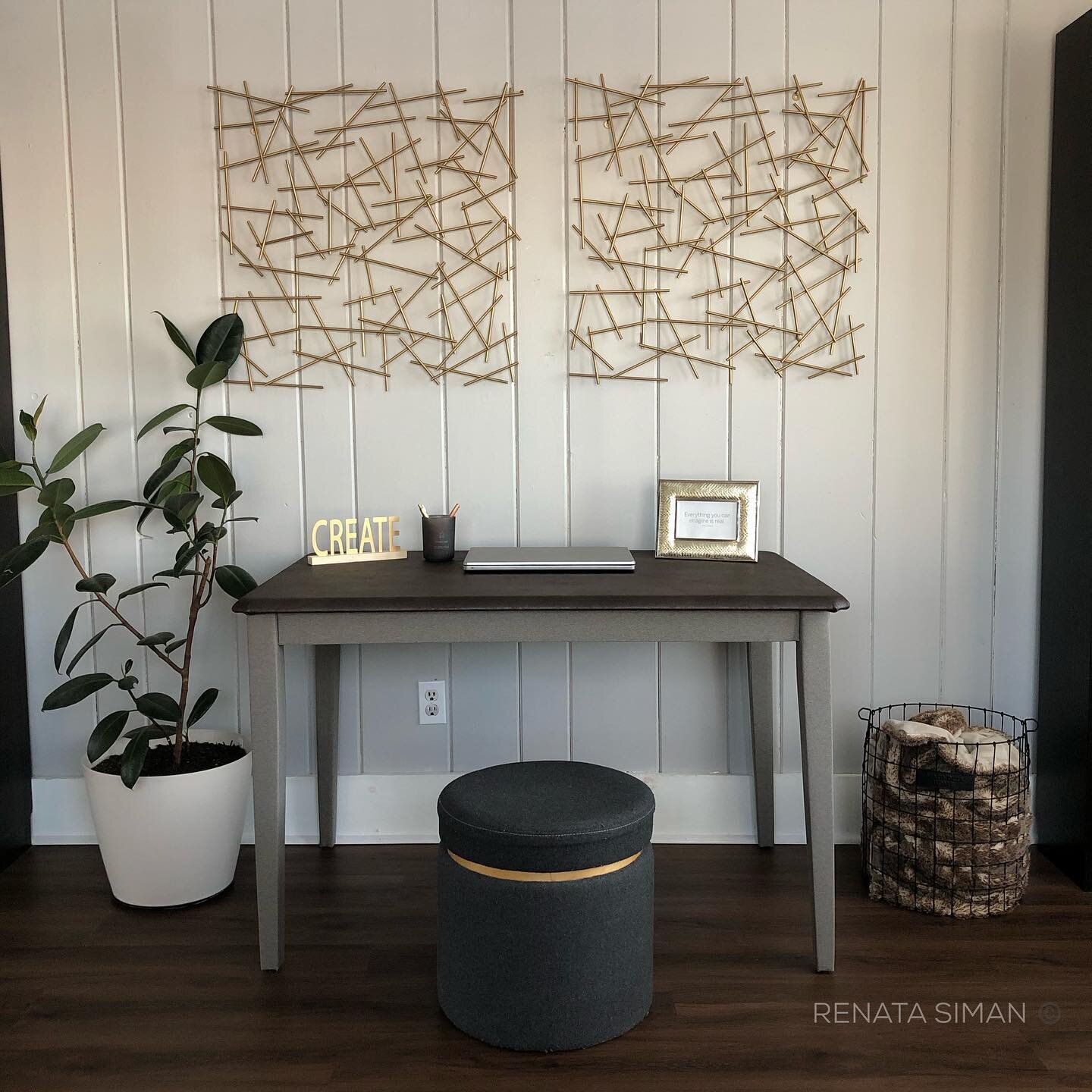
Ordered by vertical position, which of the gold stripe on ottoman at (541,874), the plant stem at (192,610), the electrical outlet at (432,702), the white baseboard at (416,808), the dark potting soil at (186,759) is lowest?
the white baseboard at (416,808)

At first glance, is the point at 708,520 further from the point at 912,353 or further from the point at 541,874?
the point at 541,874

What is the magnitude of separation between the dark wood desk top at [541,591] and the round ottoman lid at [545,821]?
1.03ft

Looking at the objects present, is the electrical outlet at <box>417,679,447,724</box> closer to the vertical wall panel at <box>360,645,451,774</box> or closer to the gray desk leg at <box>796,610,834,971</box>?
the vertical wall panel at <box>360,645,451,774</box>

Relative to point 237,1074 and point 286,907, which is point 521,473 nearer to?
point 286,907

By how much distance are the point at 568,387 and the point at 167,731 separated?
3.94 feet

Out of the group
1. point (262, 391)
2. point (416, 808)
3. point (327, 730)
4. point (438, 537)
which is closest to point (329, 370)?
point (262, 391)

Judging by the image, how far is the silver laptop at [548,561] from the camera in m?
2.18

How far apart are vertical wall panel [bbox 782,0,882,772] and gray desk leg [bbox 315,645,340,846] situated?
1088 mm

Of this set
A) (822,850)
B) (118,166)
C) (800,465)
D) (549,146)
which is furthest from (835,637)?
(118,166)

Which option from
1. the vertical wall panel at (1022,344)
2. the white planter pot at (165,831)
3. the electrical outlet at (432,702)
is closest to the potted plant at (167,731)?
the white planter pot at (165,831)

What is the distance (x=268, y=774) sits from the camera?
194cm

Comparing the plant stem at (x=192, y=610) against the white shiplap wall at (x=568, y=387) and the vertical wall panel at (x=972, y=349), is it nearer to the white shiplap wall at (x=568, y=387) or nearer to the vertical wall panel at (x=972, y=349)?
the white shiplap wall at (x=568, y=387)

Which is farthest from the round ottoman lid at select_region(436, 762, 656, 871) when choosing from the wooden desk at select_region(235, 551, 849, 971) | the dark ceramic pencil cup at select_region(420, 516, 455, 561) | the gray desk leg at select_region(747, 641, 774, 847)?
the gray desk leg at select_region(747, 641, 774, 847)

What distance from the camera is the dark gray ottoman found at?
1.67 meters
